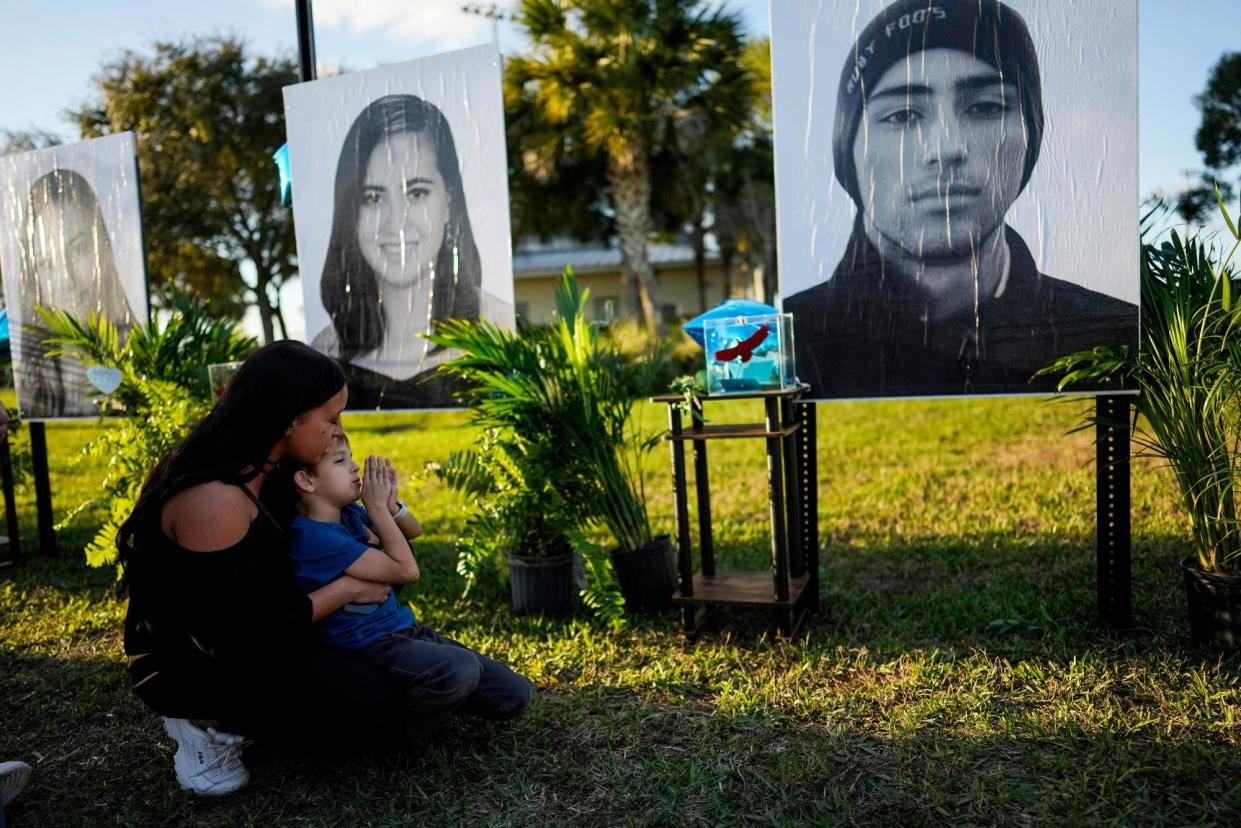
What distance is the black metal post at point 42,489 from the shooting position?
18.7 feet

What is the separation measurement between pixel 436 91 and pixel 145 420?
2382 mm

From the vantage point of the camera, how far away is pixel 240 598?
2416mm

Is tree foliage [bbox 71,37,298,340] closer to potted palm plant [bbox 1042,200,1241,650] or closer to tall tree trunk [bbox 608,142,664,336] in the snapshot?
tall tree trunk [bbox 608,142,664,336]

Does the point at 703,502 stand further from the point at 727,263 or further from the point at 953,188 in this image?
the point at 727,263

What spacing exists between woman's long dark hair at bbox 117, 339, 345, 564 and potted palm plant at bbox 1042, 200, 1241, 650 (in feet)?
8.98

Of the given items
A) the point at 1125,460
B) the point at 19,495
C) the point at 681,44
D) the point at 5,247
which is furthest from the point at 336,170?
the point at 681,44

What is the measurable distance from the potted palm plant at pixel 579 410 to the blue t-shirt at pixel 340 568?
1214 millimetres

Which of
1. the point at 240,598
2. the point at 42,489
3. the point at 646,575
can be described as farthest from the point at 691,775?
Answer: the point at 42,489

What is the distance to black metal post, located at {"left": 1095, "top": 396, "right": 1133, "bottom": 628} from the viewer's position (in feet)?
11.1

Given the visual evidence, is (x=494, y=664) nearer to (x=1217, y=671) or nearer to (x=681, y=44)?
(x=1217, y=671)

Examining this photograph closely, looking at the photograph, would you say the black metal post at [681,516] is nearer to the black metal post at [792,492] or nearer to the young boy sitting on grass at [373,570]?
the black metal post at [792,492]

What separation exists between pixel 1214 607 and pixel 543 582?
271 centimetres

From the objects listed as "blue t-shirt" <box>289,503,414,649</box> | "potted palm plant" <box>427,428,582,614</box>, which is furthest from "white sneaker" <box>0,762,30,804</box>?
"potted palm plant" <box>427,428,582,614</box>

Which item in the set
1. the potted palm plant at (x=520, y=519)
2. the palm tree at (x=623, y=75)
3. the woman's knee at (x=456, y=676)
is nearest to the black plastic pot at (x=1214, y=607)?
the potted palm plant at (x=520, y=519)
